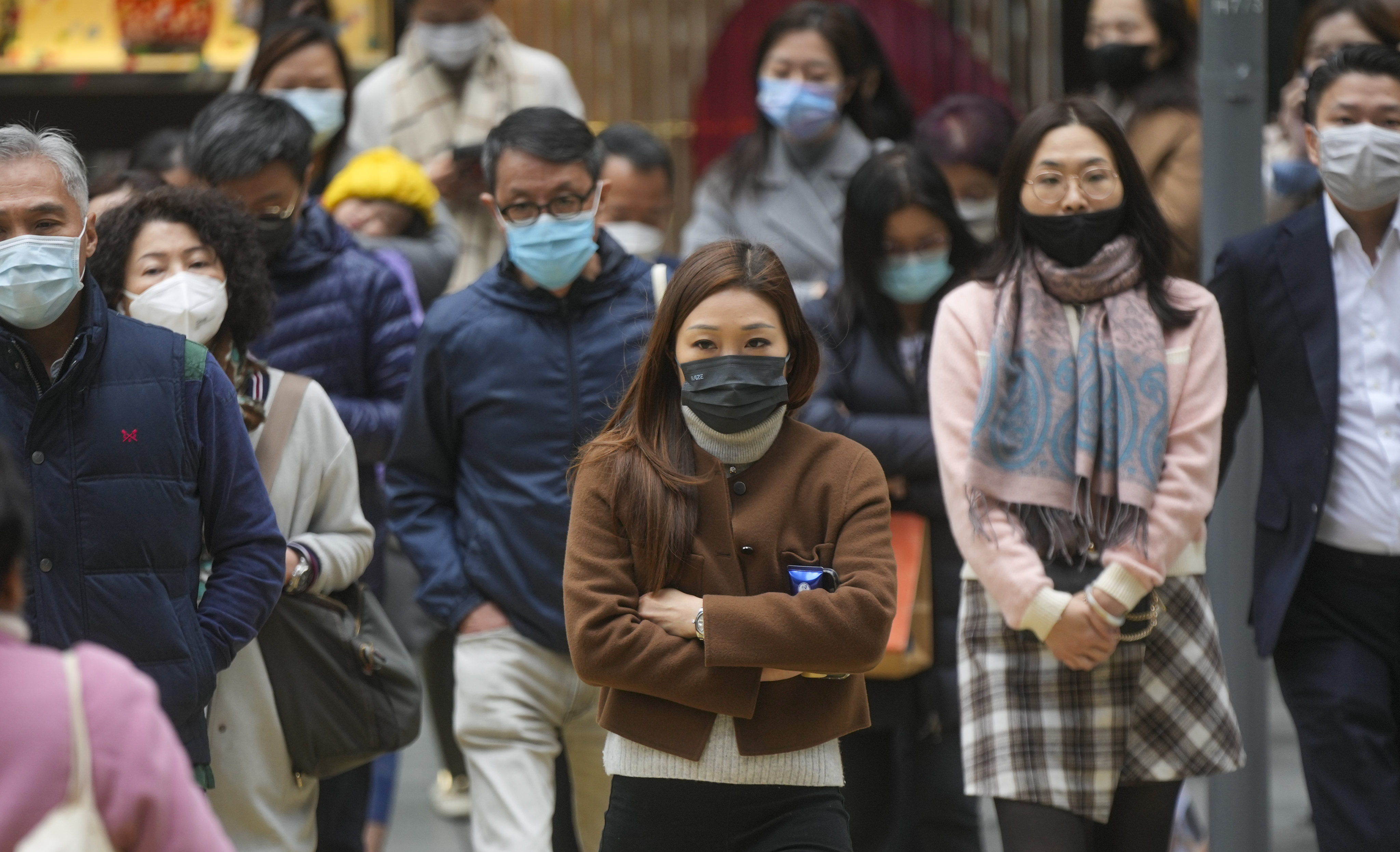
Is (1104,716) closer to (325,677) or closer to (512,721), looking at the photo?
(512,721)

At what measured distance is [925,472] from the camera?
492cm

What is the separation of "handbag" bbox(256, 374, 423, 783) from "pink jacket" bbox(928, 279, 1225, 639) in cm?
142

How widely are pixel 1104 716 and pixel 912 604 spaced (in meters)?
0.85

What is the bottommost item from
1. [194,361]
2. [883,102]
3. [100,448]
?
[100,448]

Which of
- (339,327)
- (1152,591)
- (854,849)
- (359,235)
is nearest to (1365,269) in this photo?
(1152,591)

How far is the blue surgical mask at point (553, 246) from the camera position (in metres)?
4.50

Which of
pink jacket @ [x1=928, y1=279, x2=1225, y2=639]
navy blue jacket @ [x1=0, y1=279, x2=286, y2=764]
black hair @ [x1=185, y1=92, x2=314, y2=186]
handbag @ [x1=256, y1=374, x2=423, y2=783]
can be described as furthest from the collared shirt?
black hair @ [x1=185, y1=92, x2=314, y2=186]

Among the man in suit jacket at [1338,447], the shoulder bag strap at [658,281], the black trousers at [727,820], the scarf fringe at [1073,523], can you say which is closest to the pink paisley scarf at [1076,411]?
the scarf fringe at [1073,523]

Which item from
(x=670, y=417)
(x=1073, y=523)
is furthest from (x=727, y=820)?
(x=1073, y=523)

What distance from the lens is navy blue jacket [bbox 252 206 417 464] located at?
16.1 feet

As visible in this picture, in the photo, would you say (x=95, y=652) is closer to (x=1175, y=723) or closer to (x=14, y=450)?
(x=14, y=450)

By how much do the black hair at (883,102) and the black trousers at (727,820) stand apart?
12.1 ft

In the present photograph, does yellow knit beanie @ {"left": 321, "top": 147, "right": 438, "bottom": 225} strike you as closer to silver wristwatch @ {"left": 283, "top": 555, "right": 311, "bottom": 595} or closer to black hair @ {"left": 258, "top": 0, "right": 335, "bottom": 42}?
black hair @ {"left": 258, "top": 0, "right": 335, "bottom": 42}

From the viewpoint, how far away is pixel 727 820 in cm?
342
